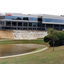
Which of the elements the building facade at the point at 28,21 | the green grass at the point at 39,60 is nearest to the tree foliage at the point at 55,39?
Answer: the green grass at the point at 39,60

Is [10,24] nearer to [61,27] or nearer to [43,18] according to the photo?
[43,18]

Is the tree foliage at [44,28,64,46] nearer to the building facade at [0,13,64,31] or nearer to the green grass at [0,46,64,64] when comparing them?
the green grass at [0,46,64,64]

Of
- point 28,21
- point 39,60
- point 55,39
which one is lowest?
point 55,39

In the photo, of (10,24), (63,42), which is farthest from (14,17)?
(63,42)

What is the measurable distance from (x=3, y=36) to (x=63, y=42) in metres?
35.0

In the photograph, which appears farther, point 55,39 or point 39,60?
point 55,39

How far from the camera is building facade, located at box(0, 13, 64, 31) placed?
77750 mm

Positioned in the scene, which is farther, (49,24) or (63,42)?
(49,24)

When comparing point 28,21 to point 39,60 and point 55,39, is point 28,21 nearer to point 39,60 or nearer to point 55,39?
point 55,39

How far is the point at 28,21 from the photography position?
82625 mm

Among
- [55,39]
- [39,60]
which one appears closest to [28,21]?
[55,39]

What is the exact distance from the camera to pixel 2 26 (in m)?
76.4

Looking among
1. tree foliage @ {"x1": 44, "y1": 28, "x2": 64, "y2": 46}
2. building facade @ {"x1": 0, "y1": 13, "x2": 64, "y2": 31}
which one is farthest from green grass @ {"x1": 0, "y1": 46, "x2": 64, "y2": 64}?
building facade @ {"x1": 0, "y1": 13, "x2": 64, "y2": 31}

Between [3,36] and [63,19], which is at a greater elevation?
[63,19]
